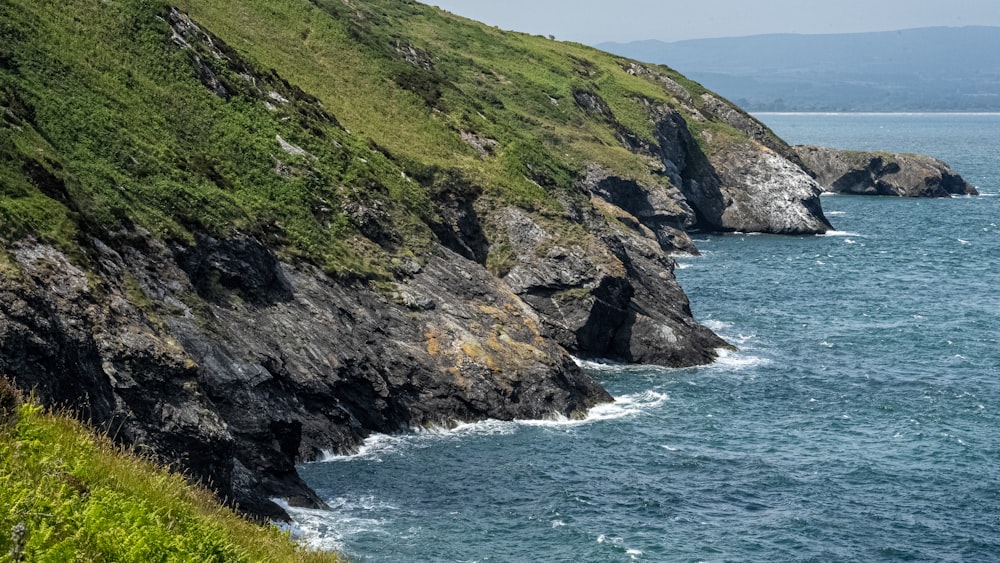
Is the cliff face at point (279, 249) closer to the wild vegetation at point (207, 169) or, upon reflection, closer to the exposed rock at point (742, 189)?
the wild vegetation at point (207, 169)

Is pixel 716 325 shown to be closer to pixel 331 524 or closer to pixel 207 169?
pixel 207 169

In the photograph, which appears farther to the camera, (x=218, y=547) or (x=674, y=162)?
(x=674, y=162)

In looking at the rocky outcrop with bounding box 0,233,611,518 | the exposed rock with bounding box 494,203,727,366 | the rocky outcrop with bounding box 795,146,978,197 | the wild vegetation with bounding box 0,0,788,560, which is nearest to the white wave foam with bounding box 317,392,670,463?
the rocky outcrop with bounding box 0,233,611,518

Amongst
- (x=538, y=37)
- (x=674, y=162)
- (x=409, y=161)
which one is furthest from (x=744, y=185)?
(x=409, y=161)

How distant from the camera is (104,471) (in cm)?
1647

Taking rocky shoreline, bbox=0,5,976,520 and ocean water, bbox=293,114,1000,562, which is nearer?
rocky shoreline, bbox=0,5,976,520

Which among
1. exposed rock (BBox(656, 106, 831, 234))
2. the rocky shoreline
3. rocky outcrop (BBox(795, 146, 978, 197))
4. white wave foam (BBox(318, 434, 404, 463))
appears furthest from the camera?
rocky outcrop (BBox(795, 146, 978, 197))

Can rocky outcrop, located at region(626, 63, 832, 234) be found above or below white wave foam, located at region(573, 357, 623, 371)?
above

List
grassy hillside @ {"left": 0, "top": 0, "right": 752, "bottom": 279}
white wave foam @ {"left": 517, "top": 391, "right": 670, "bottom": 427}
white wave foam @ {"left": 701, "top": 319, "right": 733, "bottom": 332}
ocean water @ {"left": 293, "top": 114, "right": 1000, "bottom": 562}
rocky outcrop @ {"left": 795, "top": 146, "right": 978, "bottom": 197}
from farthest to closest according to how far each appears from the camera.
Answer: rocky outcrop @ {"left": 795, "top": 146, "right": 978, "bottom": 197} → white wave foam @ {"left": 701, "top": 319, "right": 733, "bottom": 332} → white wave foam @ {"left": 517, "top": 391, "right": 670, "bottom": 427} → grassy hillside @ {"left": 0, "top": 0, "right": 752, "bottom": 279} → ocean water @ {"left": 293, "top": 114, "right": 1000, "bottom": 562}

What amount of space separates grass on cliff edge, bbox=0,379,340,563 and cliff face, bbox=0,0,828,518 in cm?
851

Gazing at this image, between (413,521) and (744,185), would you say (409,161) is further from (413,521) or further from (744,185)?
(744,185)

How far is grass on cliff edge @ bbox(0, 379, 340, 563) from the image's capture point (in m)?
13.1

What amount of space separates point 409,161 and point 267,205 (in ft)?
58.3

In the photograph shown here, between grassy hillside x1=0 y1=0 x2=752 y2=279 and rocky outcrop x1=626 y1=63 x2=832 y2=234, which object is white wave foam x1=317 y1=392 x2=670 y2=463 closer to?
grassy hillside x1=0 y1=0 x2=752 y2=279
